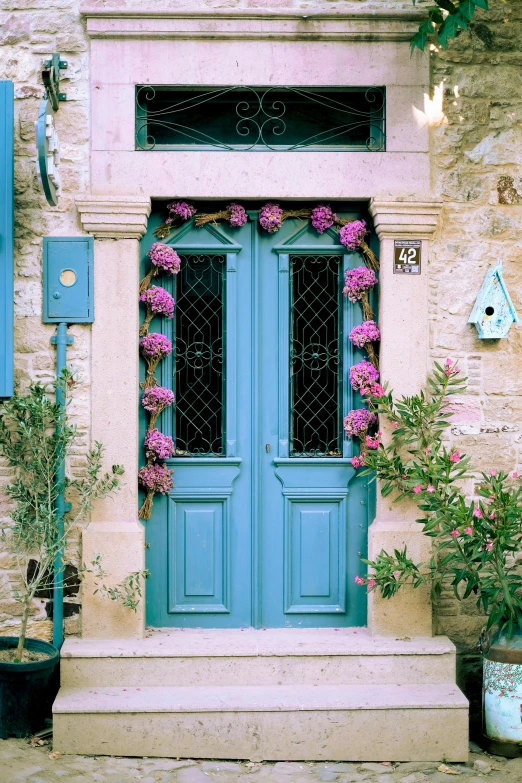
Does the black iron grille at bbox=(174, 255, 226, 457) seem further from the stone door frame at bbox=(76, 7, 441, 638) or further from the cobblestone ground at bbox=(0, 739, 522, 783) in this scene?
the cobblestone ground at bbox=(0, 739, 522, 783)

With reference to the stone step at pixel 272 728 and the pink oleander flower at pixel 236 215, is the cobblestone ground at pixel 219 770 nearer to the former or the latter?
the stone step at pixel 272 728

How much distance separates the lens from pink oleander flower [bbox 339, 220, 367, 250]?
511 centimetres

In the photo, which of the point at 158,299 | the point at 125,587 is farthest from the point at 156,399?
the point at 125,587

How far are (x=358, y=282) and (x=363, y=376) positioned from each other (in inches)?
21.8

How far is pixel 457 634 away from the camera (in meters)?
5.05

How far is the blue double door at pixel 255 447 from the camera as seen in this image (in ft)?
16.9

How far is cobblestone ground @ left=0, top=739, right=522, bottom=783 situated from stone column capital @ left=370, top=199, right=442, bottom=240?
113 inches

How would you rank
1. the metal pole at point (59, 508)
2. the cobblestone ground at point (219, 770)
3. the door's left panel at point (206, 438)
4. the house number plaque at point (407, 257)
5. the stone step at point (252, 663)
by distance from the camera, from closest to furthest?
1. the cobblestone ground at point (219, 770)
2. the stone step at point (252, 663)
3. the metal pole at point (59, 508)
4. the house number plaque at point (407, 257)
5. the door's left panel at point (206, 438)

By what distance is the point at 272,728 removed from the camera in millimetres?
4512

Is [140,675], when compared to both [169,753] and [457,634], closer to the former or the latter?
[169,753]

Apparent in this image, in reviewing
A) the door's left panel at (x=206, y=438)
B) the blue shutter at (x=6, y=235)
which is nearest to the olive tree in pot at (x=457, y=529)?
the door's left panel at (x=206, y=438)

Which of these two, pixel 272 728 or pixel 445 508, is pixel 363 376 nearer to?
pixel 445 508

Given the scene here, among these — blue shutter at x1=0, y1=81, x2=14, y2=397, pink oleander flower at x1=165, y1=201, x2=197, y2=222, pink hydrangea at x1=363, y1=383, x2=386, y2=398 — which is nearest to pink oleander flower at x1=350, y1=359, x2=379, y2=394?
pink hydrangea at x1=363, y1=383, x2=386, y2=398

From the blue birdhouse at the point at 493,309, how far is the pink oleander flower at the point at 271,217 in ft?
4.09
